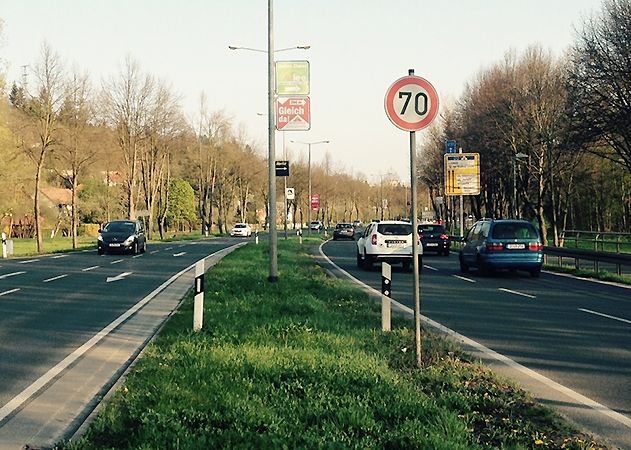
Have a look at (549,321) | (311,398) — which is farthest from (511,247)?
(311,398)

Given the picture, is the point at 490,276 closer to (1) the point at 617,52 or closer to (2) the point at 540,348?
(1) the point at 617,52

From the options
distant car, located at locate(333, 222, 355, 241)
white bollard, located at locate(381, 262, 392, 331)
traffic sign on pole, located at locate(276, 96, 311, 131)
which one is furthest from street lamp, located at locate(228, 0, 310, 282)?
distant car, located at locate(333, 222, 355, 241)

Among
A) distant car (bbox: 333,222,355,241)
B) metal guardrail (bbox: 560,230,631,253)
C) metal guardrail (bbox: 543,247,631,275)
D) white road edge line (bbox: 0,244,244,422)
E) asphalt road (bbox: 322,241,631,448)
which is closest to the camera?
white road edge line (bbox: 0,244,244,422)

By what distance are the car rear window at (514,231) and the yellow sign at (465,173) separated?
19006mm

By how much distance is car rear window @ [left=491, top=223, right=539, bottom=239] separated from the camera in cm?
2327

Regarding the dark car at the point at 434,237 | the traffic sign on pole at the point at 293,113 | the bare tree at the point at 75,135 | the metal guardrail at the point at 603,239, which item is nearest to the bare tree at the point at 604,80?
the metal guardrail at the point at 603,239

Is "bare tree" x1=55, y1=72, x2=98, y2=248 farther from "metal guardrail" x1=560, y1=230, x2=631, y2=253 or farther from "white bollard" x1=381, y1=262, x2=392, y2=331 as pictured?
"white bollard" x1=381, y1=262, x2=392, y2=331

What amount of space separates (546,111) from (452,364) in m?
37.4

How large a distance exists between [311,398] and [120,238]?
3240cm

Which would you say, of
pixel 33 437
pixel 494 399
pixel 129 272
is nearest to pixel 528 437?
pixel 494 399

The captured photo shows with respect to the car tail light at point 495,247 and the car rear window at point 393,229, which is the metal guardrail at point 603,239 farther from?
the car rear window at point 393,229

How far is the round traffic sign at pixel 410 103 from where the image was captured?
850cm

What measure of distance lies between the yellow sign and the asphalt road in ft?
63.6

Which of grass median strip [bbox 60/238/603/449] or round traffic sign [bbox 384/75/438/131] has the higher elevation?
round traffic sign [bbox 384/75/438/131]
